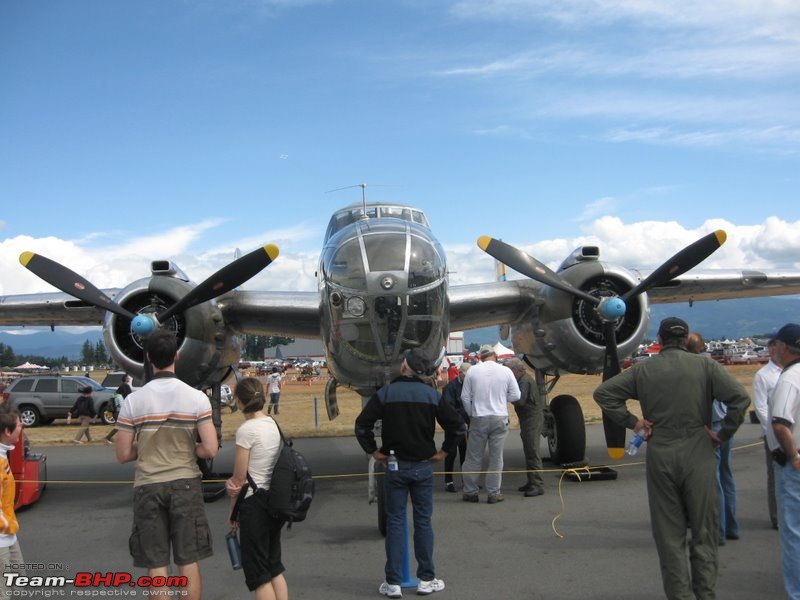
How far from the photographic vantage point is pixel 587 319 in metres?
10.2

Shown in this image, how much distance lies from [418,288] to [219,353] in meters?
3.90

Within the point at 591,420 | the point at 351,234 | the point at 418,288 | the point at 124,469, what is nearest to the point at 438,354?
the point at 418,288

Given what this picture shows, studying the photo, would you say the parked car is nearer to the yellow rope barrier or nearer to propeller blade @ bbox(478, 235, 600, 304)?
the yellow rope barrier

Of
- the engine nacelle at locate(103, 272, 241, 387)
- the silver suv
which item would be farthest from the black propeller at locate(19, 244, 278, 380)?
the silver suv

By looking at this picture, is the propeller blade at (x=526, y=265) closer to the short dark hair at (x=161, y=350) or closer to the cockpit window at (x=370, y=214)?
the cockpit window at (x=370, y=214)

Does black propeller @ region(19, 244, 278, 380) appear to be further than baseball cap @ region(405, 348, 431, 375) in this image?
Yes

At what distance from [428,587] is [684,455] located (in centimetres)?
218

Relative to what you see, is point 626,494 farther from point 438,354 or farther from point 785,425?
point 785,425

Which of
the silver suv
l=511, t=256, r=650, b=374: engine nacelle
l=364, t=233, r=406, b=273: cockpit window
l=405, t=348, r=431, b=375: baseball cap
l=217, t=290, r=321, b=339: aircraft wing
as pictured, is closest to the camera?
l=405, t=348, r=431, b=375: baseball cap

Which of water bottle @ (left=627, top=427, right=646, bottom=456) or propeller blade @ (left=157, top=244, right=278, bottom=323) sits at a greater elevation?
propeller blade @ (left=157, top=244, right=278, bottom=323)

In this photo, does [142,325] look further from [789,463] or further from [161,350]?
[789,463]

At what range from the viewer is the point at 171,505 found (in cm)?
413

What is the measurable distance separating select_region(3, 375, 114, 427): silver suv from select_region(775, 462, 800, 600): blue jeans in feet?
73.1

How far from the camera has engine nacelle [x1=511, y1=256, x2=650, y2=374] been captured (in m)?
10.1
